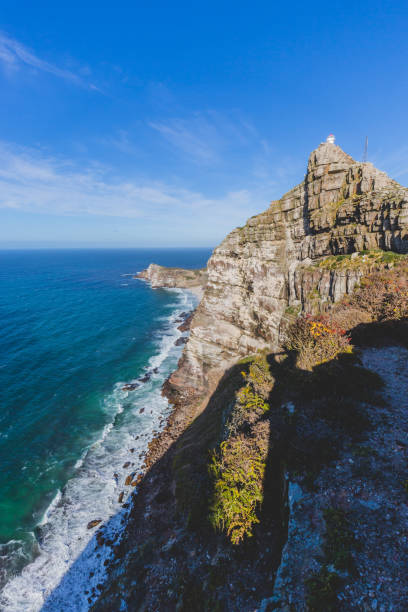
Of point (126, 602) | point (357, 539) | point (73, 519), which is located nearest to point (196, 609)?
point (126, 602)

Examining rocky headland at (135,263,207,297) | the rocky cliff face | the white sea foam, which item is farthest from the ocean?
rocky headland at (135,263,207,297)

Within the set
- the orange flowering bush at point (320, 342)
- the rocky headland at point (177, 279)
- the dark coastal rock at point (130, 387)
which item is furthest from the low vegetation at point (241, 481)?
the rocky headland at point (177, 279)

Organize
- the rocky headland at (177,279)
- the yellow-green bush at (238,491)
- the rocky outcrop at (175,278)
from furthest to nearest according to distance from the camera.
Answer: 1. the rocky outcrop at (175,278)
2. the rocky headland at (177,279)
3. the yellow-green bush at (238,491)

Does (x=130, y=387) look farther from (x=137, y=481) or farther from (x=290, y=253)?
(x=290, y=253)

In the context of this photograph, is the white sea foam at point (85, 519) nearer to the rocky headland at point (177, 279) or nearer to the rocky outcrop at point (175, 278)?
the rocky headland at point (177, 279)

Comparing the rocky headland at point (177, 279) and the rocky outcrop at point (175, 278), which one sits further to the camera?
the rocky outcrop at point (175, 278)

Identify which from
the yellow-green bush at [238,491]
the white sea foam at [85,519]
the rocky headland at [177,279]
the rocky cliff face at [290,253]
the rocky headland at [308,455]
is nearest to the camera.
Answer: the rocky headland at [308,455]
